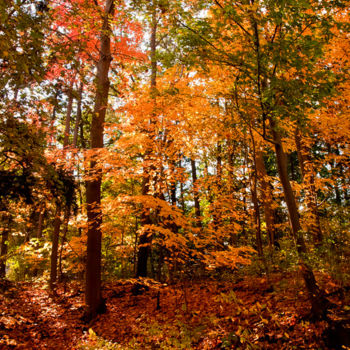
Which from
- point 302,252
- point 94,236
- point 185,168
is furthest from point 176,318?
point 185,168

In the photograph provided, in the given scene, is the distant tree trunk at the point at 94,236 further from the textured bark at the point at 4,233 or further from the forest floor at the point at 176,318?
the textured bark at the point at 4,233

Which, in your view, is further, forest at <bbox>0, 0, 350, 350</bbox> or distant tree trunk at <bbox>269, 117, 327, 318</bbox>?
distant tree trunk at <bbox>269, 117, 327, 318</bbox>

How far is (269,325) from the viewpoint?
15.1 ft

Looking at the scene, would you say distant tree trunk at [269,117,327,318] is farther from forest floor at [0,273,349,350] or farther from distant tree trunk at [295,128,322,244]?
distant tree trunk at [295,128,322,244]

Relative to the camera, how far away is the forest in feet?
13.0

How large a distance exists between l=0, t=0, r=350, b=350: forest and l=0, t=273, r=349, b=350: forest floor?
0.14 feet

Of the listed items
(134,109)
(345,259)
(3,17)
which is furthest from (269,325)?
(134,109)

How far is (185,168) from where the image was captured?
719cm

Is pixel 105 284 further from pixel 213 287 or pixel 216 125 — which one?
pixel 216 125

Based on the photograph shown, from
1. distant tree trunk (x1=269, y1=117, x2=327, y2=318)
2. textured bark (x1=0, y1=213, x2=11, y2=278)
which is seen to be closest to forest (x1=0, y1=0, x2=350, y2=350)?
distant tree trunk (x1=269, y1=117, x2=327, y2=318)

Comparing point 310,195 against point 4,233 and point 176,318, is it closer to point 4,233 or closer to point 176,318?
point 176,318

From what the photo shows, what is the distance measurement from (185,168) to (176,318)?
3921mm

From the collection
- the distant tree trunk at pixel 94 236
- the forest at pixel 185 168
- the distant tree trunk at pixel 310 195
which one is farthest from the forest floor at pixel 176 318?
the distant tree trunk at pixel 310 195

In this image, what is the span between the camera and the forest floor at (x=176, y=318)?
414cm
